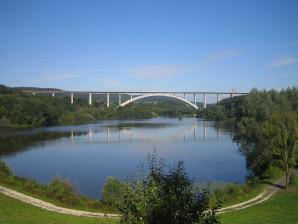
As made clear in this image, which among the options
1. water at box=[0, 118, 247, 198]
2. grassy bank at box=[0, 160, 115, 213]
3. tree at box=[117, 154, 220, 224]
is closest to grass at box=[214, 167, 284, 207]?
water at box=[0, 118, 247, 198]

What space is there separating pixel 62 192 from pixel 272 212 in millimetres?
7211

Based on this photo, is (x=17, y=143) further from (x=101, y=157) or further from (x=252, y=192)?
(x=252, y=192)

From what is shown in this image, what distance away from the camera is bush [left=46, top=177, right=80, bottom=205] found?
13716 millimetres

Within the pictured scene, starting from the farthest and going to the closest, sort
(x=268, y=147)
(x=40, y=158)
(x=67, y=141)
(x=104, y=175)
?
(x=67, y=141), (x=40, y=158), (x=104, y=175), (x=268, y=147)

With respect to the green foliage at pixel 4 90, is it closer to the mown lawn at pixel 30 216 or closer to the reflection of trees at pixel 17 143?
the reflection of trees at pixel 17 143

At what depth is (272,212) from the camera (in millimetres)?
12414

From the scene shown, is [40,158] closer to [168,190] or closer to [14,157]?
[14,157]

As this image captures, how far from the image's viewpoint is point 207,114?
89.6 meters

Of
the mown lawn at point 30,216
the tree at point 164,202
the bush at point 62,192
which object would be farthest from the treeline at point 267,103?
the tree at point 164,202

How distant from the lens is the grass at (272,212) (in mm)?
11016

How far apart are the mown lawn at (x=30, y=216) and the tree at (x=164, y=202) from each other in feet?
14.7

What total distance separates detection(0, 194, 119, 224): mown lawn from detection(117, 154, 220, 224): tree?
176 inches

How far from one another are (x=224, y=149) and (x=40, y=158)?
1539 cm

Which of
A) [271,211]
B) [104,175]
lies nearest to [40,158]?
[104,175]
